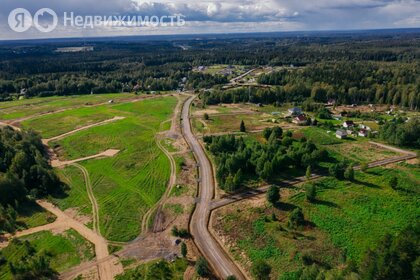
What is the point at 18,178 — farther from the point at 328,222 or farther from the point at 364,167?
the point at 364,167

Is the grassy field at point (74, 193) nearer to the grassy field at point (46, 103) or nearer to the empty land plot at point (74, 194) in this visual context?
the empty land plot at point (74, 194)

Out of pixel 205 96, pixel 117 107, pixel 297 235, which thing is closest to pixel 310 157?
pixel 297 235

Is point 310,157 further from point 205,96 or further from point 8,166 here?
point 205,96

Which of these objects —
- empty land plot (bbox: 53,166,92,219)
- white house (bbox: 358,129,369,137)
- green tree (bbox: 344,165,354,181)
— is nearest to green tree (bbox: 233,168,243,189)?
green tree (bbox: 344,165,354,181)

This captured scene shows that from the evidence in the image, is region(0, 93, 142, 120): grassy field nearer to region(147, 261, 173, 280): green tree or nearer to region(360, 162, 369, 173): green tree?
region(147, 261, 173, 280): green tree

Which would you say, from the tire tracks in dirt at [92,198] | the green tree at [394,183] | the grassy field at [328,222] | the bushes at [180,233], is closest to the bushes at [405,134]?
the grassy field at [328,222]

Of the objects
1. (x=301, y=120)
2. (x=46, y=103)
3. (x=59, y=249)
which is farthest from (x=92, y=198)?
(x=46, y=103)

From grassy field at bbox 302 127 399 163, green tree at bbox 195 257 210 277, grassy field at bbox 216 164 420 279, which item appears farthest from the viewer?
grassy field at bbox 302 127 399 163
